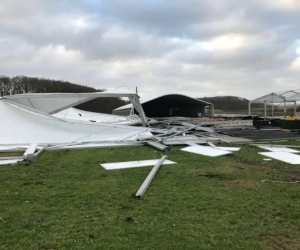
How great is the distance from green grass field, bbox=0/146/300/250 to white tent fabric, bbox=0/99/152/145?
426cm

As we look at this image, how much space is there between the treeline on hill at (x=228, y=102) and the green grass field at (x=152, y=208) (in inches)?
1638

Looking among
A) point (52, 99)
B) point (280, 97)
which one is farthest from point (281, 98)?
point (52, 99)

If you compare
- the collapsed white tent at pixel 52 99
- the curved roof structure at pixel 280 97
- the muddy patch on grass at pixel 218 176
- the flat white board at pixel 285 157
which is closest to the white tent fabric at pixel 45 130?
the collapsed white tent at pixel 52 99

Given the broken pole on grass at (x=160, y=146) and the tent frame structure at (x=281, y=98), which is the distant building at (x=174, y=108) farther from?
the broken pole on grass at (x=160, y=146)

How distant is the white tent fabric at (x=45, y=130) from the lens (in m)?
10.6

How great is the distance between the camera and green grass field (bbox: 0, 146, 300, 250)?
2.87 metres

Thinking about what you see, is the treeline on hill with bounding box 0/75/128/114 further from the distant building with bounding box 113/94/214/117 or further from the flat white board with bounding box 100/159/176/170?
the flat white board with bounding box 100/159/176/170

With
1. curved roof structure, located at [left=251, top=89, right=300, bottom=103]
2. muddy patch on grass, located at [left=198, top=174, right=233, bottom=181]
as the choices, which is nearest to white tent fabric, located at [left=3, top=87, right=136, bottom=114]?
muddy patch on grass, located at [left=198, top=174, right=233, bottom=181]

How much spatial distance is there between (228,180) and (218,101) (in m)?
45.3

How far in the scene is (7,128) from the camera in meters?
10.9

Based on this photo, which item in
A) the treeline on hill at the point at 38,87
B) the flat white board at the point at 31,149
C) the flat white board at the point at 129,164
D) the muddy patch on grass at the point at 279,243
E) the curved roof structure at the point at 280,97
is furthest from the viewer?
the treeline on hill at the point at 38,87

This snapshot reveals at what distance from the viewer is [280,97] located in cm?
2664

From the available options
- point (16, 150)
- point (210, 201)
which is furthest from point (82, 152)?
point (210, 201)

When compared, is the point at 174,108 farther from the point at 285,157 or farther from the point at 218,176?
the point at 218,176
